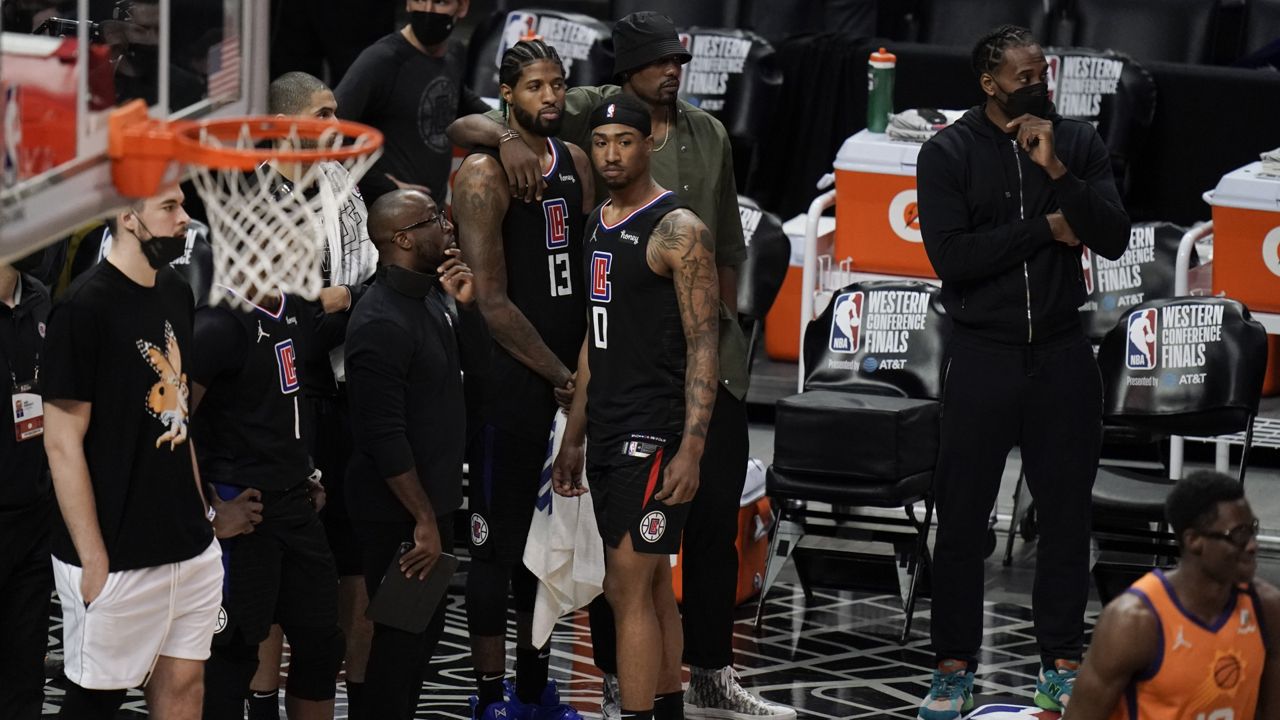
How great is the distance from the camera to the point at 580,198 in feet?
21.6

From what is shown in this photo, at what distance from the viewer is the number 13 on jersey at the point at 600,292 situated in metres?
5.95

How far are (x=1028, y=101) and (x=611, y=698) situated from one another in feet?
7.99

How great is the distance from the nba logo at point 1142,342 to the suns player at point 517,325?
101 inches

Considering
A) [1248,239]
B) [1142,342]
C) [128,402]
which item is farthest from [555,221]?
[1248,239]

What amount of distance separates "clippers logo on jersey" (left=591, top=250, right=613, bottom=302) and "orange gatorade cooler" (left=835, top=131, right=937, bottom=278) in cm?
297

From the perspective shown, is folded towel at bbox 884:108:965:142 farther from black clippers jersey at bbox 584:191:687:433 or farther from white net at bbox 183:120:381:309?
white net at bbox 183:120:381:309

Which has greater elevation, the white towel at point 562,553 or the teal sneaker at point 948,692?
the white towel at point 562,553

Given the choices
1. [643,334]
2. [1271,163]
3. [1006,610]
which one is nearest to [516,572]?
[643,334]

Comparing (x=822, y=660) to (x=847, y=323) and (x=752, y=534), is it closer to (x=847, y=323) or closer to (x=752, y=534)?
(x=752, y=534)

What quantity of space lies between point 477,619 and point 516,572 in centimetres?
28

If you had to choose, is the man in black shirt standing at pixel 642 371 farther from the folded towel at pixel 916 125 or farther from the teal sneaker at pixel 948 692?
the folded towel at pixel 916 125

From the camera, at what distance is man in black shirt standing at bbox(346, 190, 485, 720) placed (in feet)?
19.0

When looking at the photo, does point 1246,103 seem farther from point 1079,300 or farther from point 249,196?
point 249,196

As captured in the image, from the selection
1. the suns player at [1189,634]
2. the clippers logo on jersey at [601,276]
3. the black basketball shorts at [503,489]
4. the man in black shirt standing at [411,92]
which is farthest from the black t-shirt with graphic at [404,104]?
the suns player at [1189,634]
